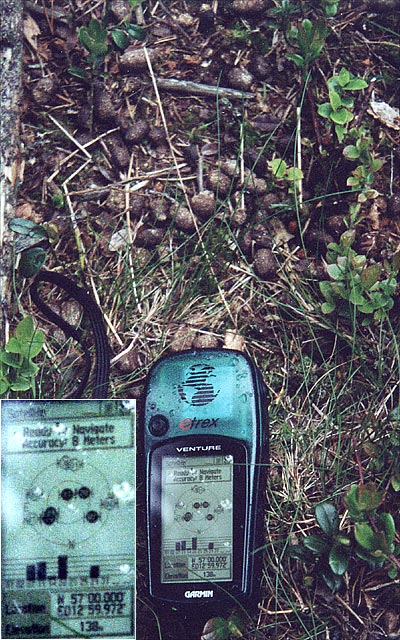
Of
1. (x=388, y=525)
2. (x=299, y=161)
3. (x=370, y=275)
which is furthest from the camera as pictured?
(x=299, y=161)

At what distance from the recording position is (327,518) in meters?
1.26

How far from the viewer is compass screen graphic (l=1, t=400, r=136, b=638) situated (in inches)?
49.7

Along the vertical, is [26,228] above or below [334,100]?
below

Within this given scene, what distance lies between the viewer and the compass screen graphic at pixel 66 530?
49.7 inches

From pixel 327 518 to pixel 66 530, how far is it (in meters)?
0.39

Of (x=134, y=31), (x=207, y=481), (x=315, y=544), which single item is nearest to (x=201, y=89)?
(x=134, y=31)

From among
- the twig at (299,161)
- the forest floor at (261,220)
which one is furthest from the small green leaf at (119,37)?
the twig at (299,161)

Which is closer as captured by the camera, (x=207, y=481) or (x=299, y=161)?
(x=207, y=481)

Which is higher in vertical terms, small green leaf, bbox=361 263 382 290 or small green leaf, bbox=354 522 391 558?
small green leaf, bbox=361 263 382 290

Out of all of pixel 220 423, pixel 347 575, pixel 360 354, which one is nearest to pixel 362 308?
pixel 360 354

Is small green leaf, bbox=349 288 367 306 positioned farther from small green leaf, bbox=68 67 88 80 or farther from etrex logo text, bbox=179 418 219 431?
small green leaf, bbox=68 67 88 80

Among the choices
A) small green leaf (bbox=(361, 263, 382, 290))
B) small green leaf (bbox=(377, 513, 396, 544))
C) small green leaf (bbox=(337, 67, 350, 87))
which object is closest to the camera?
small green leaf (bbox=(377, 513, 396, 544))

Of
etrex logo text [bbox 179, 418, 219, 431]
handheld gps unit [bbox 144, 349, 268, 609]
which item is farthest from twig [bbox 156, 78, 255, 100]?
etrex logo text [bbox 179, 418, 219, 431]

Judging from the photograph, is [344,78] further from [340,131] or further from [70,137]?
[70,137]
